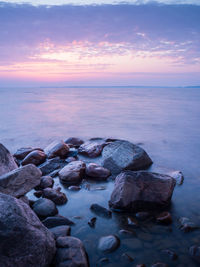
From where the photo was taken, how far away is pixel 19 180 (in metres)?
3.37

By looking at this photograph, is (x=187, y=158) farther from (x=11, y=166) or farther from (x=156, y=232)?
(x=11, y=166)

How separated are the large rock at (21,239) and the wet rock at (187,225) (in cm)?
187

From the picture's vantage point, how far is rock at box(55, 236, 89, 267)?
2297mm

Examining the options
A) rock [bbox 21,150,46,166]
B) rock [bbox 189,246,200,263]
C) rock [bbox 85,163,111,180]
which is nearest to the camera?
rock [bbox 189,246,200,263]

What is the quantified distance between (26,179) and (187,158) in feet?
16.0

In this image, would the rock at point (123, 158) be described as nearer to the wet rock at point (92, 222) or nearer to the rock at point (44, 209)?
the wet rock at point (92, 222)

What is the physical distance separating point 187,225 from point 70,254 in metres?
1.77

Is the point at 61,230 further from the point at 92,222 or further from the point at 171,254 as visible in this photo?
the point at 171,254

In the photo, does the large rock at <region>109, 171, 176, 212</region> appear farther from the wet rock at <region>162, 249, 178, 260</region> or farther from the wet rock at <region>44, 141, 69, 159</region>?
the wet rock at <region>44, 141, 69, 159</region>

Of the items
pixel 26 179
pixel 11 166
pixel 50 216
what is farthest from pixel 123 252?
pixel 11 166

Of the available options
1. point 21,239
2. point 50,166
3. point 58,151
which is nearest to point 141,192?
point 21,239

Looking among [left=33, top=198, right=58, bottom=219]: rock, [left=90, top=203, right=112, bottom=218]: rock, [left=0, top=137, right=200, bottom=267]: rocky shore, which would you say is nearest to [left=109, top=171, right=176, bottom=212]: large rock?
[left=0, top=137, right=200, bottom=267]: rocky shore

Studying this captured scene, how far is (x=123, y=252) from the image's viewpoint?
271cm

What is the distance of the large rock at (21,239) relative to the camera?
2002 mm
